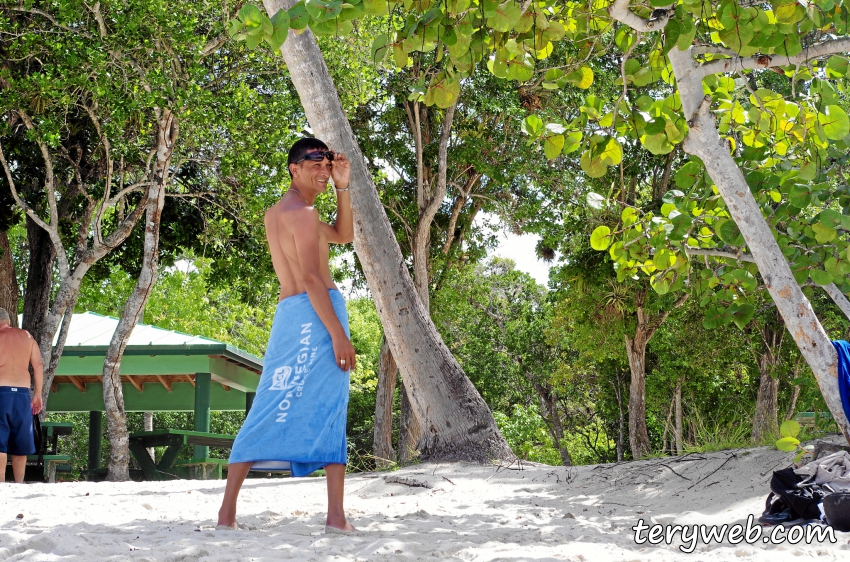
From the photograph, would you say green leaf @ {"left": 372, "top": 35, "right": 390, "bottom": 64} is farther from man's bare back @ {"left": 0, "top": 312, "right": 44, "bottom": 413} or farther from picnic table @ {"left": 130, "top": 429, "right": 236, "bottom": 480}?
picnic table @ {"left": 130, "top": 429, "right": 236, "bottom": 480}

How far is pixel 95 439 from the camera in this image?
14500 mm

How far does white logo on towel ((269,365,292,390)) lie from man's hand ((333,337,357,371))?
0.24 meters

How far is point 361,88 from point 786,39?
940cm

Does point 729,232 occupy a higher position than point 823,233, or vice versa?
point 729,232

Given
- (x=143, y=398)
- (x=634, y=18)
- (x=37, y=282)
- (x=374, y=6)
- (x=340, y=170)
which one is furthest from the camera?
(x=143, y=398)

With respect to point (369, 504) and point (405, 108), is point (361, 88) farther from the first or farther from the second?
point (369, 504)

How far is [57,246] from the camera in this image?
11047 millimetres

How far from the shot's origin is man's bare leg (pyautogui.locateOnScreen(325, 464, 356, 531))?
11.8ft

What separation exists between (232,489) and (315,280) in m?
1.04

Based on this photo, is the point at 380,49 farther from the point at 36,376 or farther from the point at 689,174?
the point at 36,376

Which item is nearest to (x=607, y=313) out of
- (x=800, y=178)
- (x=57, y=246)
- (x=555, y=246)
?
(x=555, y=246)

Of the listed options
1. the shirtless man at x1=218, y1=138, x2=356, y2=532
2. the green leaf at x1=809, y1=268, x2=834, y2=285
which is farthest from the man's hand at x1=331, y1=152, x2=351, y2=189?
the green leaf at x1=809, y1=268, x2=834, y2=285

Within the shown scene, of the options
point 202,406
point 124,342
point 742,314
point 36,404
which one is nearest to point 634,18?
point 742,314

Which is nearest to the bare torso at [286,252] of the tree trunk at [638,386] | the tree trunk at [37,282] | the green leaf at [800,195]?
the green leaf at [800,195]
